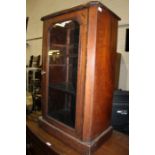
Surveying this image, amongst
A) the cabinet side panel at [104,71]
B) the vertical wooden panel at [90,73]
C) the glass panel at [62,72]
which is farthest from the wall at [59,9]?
the vertical wooden panel at [90,73]

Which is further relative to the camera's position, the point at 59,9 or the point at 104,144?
the point at 59,9

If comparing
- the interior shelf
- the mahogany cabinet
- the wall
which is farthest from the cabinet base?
the wall

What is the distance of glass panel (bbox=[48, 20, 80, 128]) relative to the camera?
1.18 m

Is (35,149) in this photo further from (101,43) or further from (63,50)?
(101,43)

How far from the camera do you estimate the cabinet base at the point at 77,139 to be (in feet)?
3.35

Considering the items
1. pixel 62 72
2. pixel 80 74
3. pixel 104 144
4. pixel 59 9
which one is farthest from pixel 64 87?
pixel 59 9

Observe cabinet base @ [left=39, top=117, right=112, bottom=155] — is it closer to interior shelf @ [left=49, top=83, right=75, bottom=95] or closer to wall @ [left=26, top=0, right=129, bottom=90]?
interior shelf @ [left=49, top=83, right=75, bottom=95]

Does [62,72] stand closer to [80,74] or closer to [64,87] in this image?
[64,87]

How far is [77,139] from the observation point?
1.07 m

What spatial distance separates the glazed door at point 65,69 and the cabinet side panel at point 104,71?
88 millimetres

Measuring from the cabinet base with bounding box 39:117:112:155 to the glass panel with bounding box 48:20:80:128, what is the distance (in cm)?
8

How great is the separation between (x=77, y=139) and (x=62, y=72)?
0.55m

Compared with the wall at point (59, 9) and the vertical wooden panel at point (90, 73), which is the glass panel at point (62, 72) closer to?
the vertical wooden panel at point (90, 73)

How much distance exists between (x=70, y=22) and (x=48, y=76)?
0.45m
